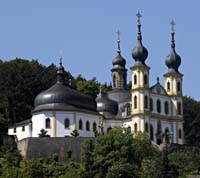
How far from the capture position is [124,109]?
391 ft

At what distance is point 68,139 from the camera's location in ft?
341

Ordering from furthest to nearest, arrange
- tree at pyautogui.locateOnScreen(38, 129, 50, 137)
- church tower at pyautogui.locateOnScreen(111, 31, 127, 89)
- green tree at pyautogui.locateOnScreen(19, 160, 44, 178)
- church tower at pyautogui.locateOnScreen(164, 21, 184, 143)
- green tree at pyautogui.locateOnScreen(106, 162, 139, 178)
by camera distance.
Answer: church tower at pyautogui.locateOnScreen(111, 31, 127, 89)
church tower at pyautogui.locateOnScreen(164, 21, 184, 143)
tree at pyautogui.locateOnScreen(38, 129, 50, 137)
green tree at pyautogui.locateOnScreen(106, 162, 139, 178)
green tree at pyautogui.locateOnScreen(19, 160, 44, 178)

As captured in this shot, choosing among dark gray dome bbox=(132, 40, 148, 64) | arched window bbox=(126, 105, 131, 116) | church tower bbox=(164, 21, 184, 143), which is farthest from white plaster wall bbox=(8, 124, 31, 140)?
church tower bbox=(164, 21, 184, 143)

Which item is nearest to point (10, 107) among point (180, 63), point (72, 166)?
point (180, 63)

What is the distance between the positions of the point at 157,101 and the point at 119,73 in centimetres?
1294

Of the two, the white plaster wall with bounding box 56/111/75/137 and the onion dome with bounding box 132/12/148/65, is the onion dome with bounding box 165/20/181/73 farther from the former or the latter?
the white plaster wall with bounding box 56/111/75/137

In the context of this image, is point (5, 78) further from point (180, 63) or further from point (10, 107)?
point (180, 63)

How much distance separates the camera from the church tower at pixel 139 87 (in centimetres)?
11444

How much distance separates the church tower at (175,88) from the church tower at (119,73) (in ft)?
28.2

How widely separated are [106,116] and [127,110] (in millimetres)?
2816

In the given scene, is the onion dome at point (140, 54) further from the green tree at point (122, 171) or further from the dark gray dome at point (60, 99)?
the green tree at point (122, 171)

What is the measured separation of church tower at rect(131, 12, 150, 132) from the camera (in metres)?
114

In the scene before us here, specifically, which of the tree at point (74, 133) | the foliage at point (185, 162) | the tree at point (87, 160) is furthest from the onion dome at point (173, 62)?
the tree at point (87, 160)

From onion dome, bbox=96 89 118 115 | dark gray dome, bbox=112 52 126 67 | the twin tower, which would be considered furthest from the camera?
dark gray dome, bbox=112 52 126 67
